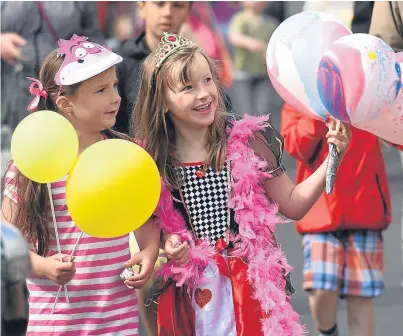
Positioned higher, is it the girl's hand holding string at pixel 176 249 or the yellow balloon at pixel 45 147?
the yellow balloon at pixel 45 147

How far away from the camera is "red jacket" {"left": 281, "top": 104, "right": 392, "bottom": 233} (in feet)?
18.5

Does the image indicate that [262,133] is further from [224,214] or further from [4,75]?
[4,75]

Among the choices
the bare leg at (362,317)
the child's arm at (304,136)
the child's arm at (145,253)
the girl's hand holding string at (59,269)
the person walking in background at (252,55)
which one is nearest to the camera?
the girl's hand holding string at (59,269)

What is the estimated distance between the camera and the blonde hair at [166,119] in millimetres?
4305

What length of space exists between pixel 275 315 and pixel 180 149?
0.65 meters

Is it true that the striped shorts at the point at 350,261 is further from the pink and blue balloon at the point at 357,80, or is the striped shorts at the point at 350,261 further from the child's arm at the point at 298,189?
the pink and blue balloon at the point at 357,80

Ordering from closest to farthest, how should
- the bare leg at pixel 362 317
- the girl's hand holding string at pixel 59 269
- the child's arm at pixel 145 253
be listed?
the girl's hand holding string at pixel 59 269
the child's arm at pixel 145 253
the bare leg at pixel 362 317

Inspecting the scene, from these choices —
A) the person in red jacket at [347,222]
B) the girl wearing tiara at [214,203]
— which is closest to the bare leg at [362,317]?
the person in red jacket at [347,222]

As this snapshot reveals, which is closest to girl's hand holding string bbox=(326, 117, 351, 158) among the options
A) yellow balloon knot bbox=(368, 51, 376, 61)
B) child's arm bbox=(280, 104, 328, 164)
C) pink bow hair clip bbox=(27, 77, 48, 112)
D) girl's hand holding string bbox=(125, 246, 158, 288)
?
yellow balloon knot bbox=(368, 51, 376, 61)

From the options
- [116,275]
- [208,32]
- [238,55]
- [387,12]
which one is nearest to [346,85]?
[116,275]

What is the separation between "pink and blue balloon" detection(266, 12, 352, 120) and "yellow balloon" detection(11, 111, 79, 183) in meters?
0.78

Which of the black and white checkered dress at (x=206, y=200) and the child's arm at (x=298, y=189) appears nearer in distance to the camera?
the child's arm at (x=298, y=189)

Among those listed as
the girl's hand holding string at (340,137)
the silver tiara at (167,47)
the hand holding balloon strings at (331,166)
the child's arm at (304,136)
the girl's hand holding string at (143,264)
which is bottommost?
the child's arm at (304,136)

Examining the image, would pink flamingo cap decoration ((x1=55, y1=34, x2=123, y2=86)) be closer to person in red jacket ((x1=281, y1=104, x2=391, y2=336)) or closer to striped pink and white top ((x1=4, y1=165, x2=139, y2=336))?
striped pink and white top ((x1=4, y1=165, x2=139, y2=336))
